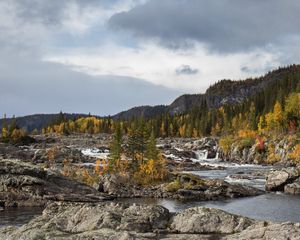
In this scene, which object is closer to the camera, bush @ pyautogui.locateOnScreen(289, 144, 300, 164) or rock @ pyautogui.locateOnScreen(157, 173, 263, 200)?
rock @ pyautogui.locateOnScreen(157, 173, 263, 200)

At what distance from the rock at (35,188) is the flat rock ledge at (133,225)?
30.7 m

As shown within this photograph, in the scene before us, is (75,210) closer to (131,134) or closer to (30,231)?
(30,231)

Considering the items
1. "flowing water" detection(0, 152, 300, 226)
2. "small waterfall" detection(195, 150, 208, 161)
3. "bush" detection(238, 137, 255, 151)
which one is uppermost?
"bush" detection(238, 137, 255, 151)

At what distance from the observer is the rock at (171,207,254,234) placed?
1172 inches

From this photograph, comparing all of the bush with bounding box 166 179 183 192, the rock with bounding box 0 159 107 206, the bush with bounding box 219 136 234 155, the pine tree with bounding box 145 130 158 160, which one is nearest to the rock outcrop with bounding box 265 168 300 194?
the bush with bounding box 166 179 183 192

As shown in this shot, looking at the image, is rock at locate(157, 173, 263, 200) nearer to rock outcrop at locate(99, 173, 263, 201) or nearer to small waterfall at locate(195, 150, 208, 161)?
rock outcrop at locate(99, 173, 263, 201)

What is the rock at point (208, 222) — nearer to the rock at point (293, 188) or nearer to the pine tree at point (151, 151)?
the rock at point (293, 188)

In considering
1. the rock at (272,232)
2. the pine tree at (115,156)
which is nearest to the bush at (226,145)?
the pine tree at (115,156)

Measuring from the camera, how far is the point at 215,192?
7300 cm

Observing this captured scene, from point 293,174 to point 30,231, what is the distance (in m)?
59.1

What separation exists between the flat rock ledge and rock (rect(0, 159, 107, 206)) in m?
30.7

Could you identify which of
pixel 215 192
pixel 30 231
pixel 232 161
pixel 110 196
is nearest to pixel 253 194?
pixel 215 192

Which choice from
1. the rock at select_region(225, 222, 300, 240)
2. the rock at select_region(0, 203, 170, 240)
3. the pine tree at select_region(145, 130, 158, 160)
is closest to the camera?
the rock at select_region(225, 222, 300, 240)

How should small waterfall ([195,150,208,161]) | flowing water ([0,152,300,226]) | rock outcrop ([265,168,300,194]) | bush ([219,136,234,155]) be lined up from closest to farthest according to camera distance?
flowing water ([0,152,300,226])
rock outcrop ([265,168,300,194])
bush ([219,136,234,155])
small waterfall ([195,150,208,161])
